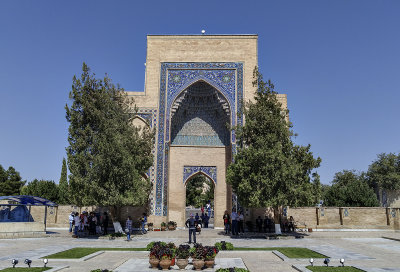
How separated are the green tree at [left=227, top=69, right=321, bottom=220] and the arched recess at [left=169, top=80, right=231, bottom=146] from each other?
14.9ft

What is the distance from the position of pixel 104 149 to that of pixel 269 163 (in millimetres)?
6786

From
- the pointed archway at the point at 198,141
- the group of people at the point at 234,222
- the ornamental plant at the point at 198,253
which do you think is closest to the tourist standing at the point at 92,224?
the pointed archway at the point at 198,141

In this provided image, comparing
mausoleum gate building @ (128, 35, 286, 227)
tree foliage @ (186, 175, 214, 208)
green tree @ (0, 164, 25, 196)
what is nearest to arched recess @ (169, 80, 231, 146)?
mausoleum gate building @ (128, 35, 286, 227)

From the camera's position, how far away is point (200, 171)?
19.5 m

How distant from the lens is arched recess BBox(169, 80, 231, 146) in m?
19.9

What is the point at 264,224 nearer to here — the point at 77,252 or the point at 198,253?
the point at 77,252

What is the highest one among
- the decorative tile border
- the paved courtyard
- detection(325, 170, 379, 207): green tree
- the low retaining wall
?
the decorative tile border

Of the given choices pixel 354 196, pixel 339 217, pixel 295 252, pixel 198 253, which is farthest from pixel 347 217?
pixel 198 253

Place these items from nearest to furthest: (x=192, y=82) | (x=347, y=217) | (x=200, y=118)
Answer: (x=347, y=217) → (x=192, y=82) → (x=200, y=118)

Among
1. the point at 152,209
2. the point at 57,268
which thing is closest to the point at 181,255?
the point at 57,268

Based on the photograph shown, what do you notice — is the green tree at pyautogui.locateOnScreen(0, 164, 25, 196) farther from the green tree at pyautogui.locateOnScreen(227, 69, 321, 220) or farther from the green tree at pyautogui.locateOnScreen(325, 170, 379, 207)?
the green tree at pyautogui.locateOnScreen(325, 170, 379, 207)

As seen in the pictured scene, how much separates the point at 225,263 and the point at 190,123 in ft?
42.4

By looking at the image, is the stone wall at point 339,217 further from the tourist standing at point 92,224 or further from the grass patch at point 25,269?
the grass patch at point 25,269

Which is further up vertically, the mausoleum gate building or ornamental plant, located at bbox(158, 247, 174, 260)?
the mausoleum gate building
